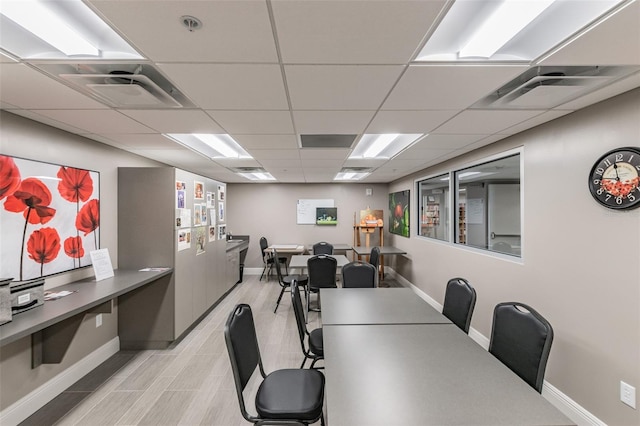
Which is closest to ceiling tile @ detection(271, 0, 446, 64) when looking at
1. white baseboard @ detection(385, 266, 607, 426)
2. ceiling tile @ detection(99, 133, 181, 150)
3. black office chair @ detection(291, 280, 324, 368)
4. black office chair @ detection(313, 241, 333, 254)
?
black office chair @ detection(291, 280, 324, 368)

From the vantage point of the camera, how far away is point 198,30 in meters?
1.23

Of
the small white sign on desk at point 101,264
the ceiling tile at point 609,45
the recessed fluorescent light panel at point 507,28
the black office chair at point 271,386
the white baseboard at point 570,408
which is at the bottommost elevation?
the white baseboard at point 570,408

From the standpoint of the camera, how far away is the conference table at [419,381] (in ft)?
3.84

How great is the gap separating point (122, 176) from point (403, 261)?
217 inches

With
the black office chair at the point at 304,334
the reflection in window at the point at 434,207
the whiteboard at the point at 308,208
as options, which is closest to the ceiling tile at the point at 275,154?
the black office chair at the point at 304,334

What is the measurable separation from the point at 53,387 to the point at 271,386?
2.23 m

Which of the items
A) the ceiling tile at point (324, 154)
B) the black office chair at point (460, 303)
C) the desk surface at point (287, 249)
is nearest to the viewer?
the black office chair at point (460, 303)

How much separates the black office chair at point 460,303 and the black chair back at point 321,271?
6.50 feet

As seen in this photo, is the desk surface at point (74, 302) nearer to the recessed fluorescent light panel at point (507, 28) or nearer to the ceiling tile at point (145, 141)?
the ceiling tile at point (145, 141)

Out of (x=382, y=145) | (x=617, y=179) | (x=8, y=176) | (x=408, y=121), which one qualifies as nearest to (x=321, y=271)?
(x=382, y=145)

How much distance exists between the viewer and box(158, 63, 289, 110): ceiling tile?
155 cm

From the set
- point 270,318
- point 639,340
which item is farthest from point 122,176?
point 639,340

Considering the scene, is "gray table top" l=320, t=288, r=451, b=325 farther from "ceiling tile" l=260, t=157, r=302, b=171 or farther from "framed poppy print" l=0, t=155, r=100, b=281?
"framed poppy print" l=0, t=155, r=100, b=281

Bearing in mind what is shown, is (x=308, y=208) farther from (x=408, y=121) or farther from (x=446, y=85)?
(x=446, y=85)
